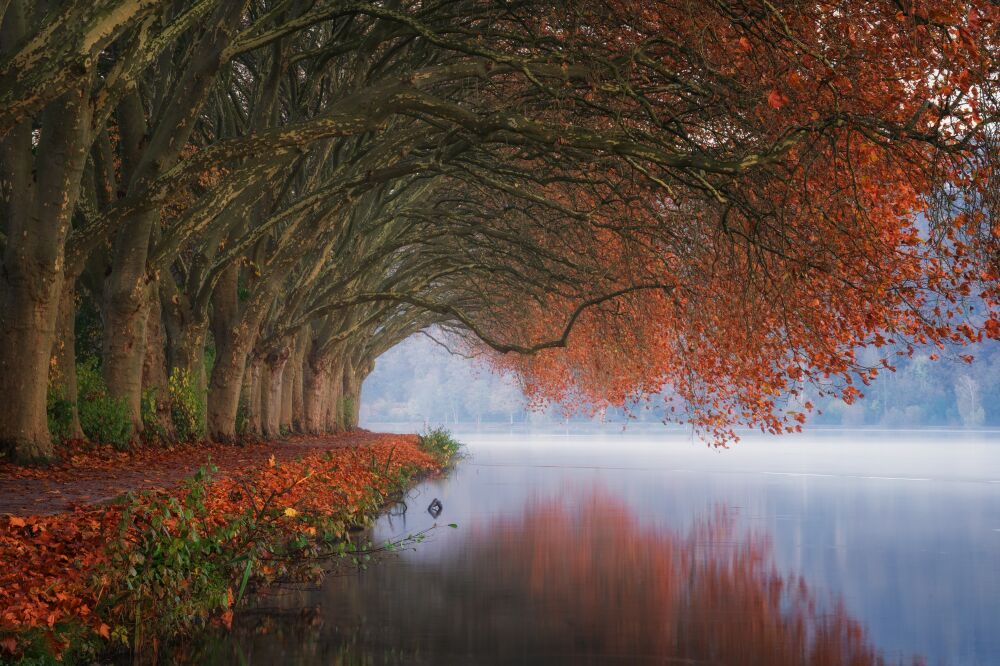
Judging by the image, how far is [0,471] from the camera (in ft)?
46.2

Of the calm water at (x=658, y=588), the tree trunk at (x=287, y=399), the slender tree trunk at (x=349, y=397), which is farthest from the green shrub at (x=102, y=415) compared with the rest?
the slender tree trunk at (x=349, y=397)

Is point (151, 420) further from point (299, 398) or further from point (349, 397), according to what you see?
point (349, 397)

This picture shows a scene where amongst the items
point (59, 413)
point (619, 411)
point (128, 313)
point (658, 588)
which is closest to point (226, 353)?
point (128, 313)

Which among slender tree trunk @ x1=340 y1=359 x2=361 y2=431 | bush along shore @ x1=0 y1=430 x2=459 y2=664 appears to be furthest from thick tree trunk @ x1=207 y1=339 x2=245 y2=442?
slender tree trunk @ x1=340 y1=359 x2=361 y2=431

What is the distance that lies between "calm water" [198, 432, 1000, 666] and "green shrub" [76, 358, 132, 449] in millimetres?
4830

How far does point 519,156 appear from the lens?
2170 centimetres

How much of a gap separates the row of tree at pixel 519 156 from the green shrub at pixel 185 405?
79mm

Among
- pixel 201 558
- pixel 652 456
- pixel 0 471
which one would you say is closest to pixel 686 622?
pixel 201 558

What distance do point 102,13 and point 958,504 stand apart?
2326cm

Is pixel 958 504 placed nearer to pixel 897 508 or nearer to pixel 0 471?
pixel 897 508

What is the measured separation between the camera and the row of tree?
12922 mm

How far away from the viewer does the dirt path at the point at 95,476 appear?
10984mm

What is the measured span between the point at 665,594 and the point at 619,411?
5420 inches

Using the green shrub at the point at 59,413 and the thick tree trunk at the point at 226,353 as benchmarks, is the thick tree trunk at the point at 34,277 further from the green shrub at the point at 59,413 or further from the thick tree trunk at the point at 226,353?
the thick tree trunk at the point at 226,353
